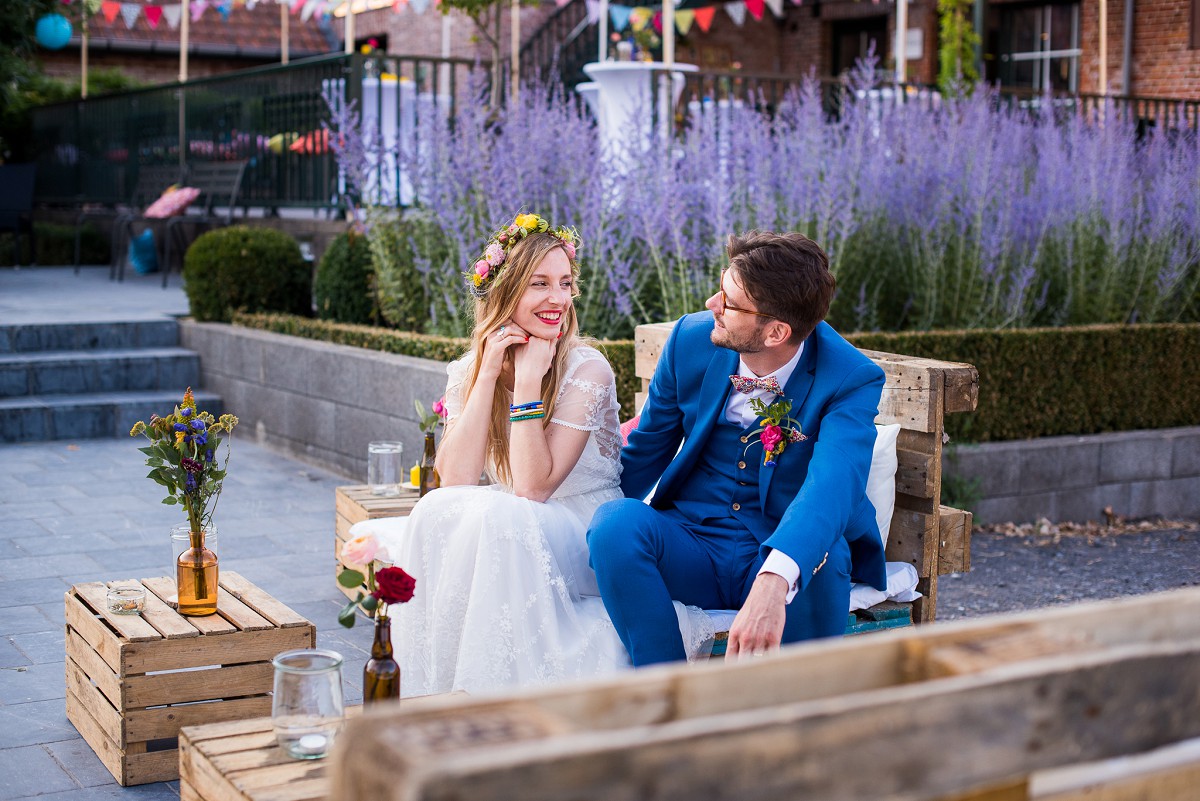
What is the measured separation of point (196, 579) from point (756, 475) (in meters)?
1.37

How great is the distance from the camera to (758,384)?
320 centimetres

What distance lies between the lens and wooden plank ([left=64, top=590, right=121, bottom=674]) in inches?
122

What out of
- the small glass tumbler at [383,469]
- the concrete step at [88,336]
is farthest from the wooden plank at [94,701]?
the concrete step at [88,336]

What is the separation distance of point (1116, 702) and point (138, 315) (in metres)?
8.65

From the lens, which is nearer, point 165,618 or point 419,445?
point 165,618

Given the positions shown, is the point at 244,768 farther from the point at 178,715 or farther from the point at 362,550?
the point at 178,715

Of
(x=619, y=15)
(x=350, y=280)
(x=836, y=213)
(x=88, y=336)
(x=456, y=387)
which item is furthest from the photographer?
(x=619, y=15)

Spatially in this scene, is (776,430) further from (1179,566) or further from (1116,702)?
(1179,566)

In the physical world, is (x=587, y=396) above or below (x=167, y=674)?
above

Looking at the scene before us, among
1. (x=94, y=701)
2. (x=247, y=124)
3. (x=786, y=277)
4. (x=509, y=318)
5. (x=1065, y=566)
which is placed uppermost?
(x=247, y=124)

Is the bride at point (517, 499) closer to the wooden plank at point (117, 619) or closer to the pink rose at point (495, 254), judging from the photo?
the pink rose at point (495, 254)

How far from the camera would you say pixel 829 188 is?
6.51m

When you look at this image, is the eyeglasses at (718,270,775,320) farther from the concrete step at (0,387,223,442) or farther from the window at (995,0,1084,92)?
the window at (995,0,1084,92)

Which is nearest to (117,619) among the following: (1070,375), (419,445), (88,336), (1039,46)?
(419,445)
